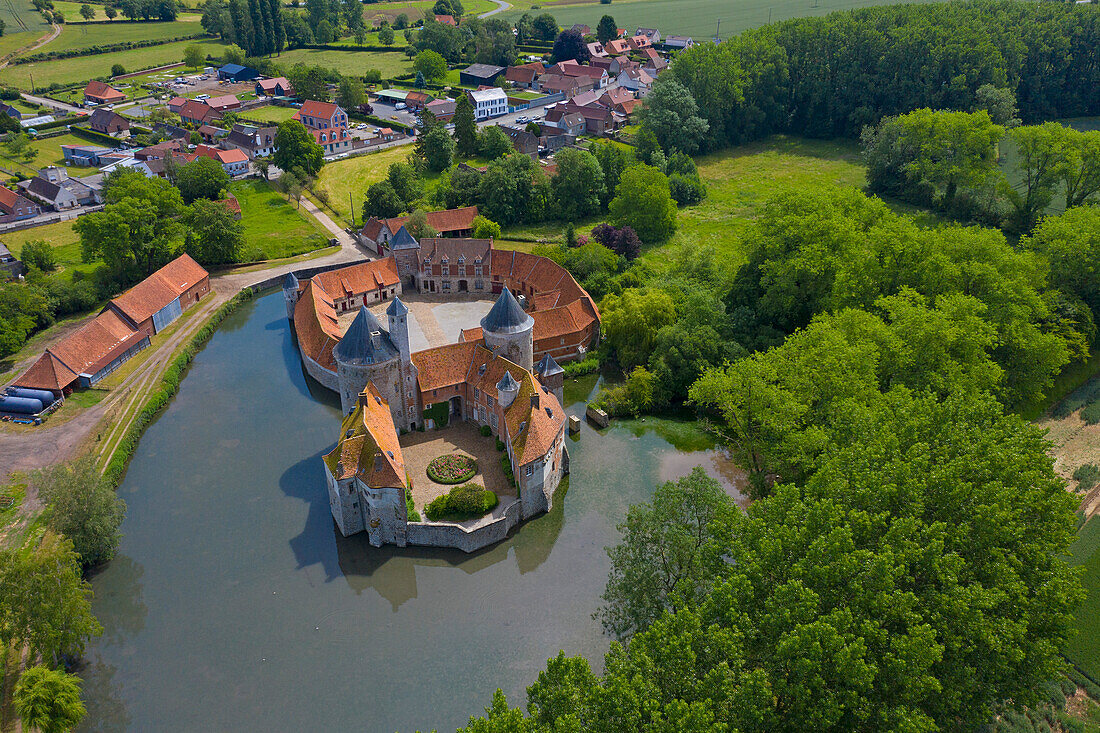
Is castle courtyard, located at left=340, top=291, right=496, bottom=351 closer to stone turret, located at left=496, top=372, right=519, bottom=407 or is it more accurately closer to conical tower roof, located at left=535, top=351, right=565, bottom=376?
conical tower roof, located at left=535, top=351, right=565, bottom=376

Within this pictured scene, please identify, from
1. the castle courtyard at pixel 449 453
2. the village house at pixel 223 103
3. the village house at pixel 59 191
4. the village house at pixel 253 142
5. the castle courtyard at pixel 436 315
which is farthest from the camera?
the village house at pixel 223 103

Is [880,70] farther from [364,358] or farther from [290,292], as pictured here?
[364,358]

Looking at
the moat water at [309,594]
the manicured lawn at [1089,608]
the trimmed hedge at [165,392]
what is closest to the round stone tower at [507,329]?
the moat water at [309,594]

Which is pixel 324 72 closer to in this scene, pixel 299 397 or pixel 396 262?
pixel 396 262

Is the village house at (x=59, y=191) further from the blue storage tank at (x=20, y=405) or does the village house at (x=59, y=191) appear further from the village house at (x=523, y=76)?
the village house at (x=523, y=76)

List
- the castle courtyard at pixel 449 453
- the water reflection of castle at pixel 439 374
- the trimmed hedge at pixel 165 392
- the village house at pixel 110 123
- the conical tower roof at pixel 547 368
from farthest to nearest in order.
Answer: the village house at pixel 110 123
the conical tower roof at pixel 547 368
the trimmed hedge at pixel 165 392
the castle courtyard at pixel 449 453
the water reflection of castle at pixel 439 374

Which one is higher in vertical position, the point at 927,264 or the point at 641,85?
the point at 927,264

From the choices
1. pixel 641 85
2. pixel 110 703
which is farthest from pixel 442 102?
pixel 110 703

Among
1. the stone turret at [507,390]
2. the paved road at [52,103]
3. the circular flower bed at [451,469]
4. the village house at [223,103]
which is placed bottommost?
the paved road at [52,103]
